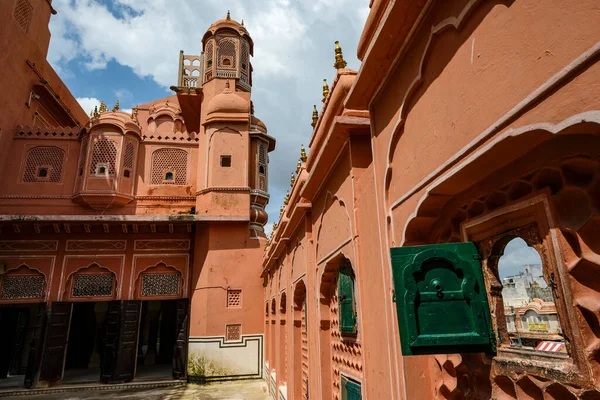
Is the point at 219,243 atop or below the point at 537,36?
atop

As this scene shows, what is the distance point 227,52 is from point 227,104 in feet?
9.35

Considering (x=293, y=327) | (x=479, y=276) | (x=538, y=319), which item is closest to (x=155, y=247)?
(x=293, y=327)

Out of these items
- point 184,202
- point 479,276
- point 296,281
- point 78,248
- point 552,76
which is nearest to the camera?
point 552,76

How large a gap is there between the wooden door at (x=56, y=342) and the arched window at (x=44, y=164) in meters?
3.93

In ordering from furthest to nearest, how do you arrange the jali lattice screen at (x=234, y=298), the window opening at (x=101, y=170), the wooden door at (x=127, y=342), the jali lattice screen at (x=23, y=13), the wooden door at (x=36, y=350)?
1. the jali lattice screen at (x=23, y=13)
2. the window opening at (x=101, y=170)
3. the jali lattice screen at (x=234, y=298)
4. the wooden door at (x=127, y=342)
5. the wooden door at (x=36, y=350)

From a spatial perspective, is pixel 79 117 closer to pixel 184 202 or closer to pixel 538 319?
pixel 184 202

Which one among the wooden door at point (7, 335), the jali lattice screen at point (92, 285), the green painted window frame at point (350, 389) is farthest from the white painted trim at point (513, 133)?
the wooden door at point (7, 335)

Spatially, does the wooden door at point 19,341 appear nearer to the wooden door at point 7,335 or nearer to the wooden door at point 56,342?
the wooden door at point 7,335

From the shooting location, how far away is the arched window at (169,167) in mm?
12867

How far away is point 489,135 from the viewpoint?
1608 millimetres

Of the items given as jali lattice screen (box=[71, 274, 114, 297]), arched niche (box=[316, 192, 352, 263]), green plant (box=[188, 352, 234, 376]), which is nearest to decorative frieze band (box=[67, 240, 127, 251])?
jali lattice screen (box=[71, 274, 114, 297])

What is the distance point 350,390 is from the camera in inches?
141

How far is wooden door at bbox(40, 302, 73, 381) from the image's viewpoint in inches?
423

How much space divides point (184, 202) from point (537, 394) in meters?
12.1
